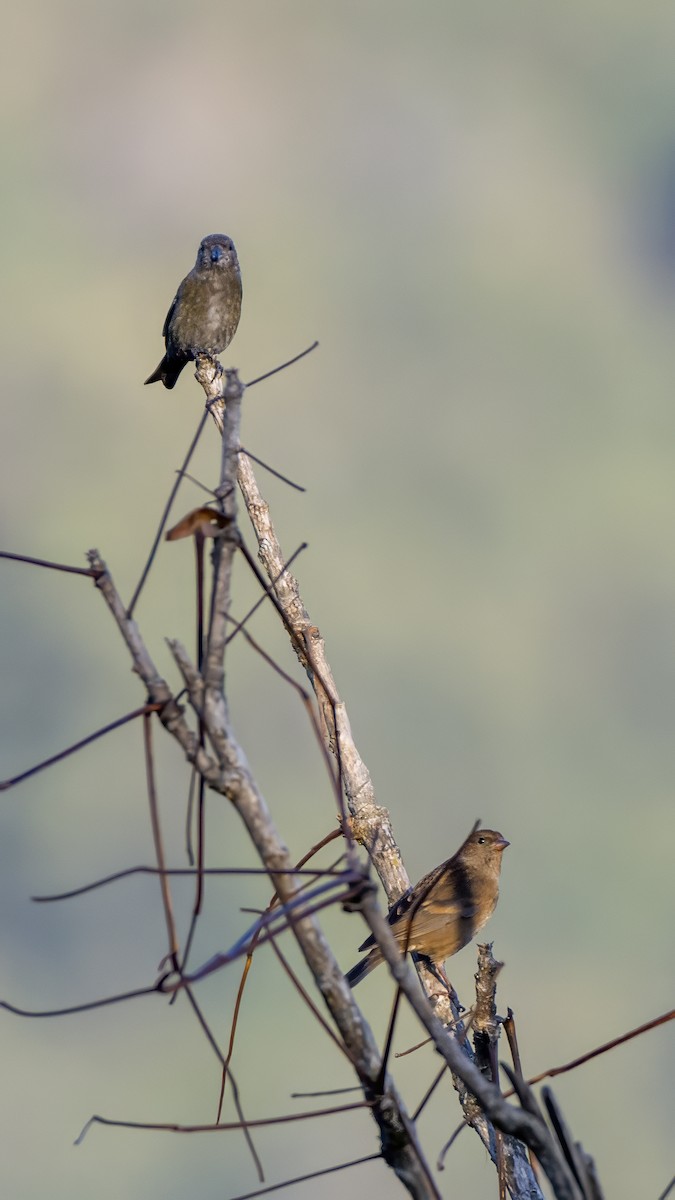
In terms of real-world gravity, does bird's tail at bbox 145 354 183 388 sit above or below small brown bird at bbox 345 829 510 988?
above

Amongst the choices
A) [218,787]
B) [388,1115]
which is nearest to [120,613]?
[218,787]

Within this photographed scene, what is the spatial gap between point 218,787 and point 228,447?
52cm

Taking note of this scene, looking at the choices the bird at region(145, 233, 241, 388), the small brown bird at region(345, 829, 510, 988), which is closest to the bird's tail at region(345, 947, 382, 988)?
the small brown bird at region(345, 829, 510, 988)

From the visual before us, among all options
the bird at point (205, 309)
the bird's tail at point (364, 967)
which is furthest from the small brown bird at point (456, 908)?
the bird at point (205, 309)

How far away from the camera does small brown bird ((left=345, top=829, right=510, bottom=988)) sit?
5.58 meters

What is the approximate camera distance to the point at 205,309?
848 cm

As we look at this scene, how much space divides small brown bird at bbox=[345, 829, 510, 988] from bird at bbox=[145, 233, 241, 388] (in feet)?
13.1

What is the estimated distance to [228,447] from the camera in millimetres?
1705

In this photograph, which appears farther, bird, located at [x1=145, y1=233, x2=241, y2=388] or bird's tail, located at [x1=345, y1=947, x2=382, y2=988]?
bird, located at [x1=145, y1=233, x2=241, y2=388]

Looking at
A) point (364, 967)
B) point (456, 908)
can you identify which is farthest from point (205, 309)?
point (364, 967)

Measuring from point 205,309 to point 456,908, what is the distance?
465cm

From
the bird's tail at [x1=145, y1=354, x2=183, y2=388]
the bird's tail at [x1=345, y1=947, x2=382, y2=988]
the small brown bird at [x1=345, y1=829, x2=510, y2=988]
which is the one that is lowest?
the bird's tail at [x1=345, y1=947, x2=382, y2=988]

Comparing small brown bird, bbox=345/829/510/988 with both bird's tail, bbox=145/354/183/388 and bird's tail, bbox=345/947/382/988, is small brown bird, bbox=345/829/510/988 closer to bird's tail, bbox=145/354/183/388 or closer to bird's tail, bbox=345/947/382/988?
bird's tail, bbox=345/947/382/988

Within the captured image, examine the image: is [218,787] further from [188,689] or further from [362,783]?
[362,783]
